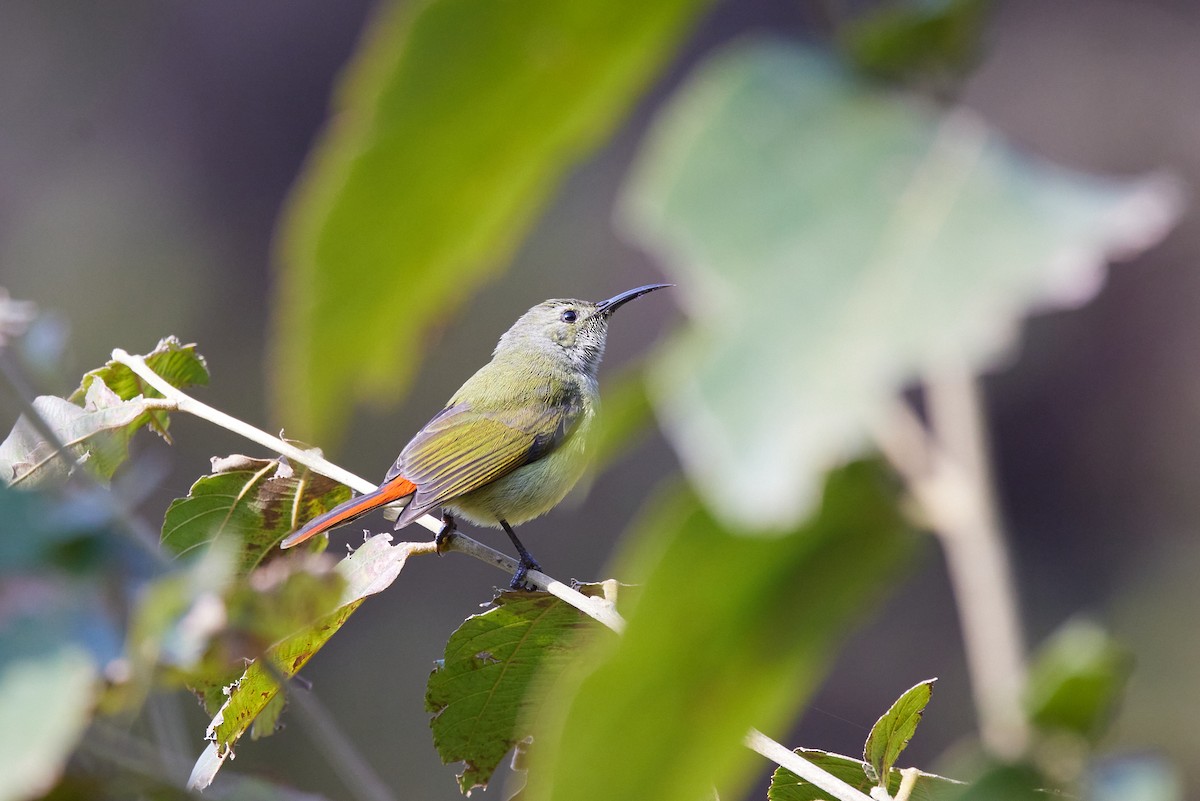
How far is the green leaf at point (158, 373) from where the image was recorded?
63.2 inches

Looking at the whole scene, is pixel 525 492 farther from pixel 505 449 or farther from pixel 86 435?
pixel 86 435

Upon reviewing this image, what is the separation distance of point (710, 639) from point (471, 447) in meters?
3.25

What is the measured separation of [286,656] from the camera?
1.42 meters

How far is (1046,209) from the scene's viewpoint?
1.46 ft

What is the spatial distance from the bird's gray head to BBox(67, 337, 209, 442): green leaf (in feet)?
9.02

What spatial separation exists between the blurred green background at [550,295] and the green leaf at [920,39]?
23.8 feet

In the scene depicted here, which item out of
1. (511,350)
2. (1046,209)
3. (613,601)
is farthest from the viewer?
(511,350)

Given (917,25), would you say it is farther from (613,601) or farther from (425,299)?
(613,601)

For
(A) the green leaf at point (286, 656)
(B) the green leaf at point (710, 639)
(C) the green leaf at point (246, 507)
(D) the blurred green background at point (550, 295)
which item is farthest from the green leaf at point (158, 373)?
(D) the blurred green background at point (550, 295)

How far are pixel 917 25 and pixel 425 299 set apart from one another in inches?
9.1

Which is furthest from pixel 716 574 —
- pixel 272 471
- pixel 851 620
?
pixel 272 471

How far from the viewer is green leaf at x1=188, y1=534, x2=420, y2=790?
1.34 m

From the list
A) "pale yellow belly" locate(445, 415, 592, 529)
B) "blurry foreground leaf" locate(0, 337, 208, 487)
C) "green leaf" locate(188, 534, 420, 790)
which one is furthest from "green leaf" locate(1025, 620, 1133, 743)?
"pale yellow belly" locate(445, 415, 592, 529)

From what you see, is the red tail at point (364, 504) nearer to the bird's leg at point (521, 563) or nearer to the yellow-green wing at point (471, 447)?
the yellow-green wing at point (471, 447)
